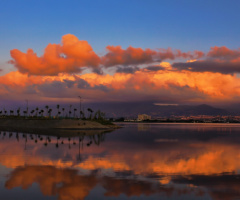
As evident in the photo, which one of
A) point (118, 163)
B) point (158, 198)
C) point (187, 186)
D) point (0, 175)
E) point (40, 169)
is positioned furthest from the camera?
point (118, 163)

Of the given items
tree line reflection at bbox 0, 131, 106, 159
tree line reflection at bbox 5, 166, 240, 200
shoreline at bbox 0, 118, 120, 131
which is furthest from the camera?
shoreline at bbox 0, 118, 120, 131

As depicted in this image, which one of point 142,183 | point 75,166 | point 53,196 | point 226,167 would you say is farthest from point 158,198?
point 226,167

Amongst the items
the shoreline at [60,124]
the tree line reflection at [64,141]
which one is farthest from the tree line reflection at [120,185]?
the shoreline at [60,124]

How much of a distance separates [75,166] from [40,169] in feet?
12.8

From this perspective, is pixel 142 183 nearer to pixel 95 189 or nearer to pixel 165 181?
pixel 165 181

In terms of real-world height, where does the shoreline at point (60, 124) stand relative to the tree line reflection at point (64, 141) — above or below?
above

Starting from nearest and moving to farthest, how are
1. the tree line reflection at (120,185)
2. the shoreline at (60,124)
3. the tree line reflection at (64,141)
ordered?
the tree line reflection at (120,185) → the tree line reflection at (64,141) → the shoreline at (60,124)

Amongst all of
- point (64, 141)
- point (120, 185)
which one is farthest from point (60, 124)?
point (120, 185)

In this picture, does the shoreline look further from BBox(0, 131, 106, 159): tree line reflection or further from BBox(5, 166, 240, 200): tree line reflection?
BBox(5, 166, 240, 200): tree line reflection

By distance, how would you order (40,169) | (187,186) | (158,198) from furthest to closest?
(40,169) → (187,186) → (158,198)

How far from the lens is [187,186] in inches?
864

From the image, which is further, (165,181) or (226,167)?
(226,167)

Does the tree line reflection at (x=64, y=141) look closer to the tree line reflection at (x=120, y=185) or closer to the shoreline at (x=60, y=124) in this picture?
the tree line reflection at (x=120, y=185)

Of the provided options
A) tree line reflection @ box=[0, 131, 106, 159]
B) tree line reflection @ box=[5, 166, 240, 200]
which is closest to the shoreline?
tree line reflection @ box=[0, 131, 106, 159]
